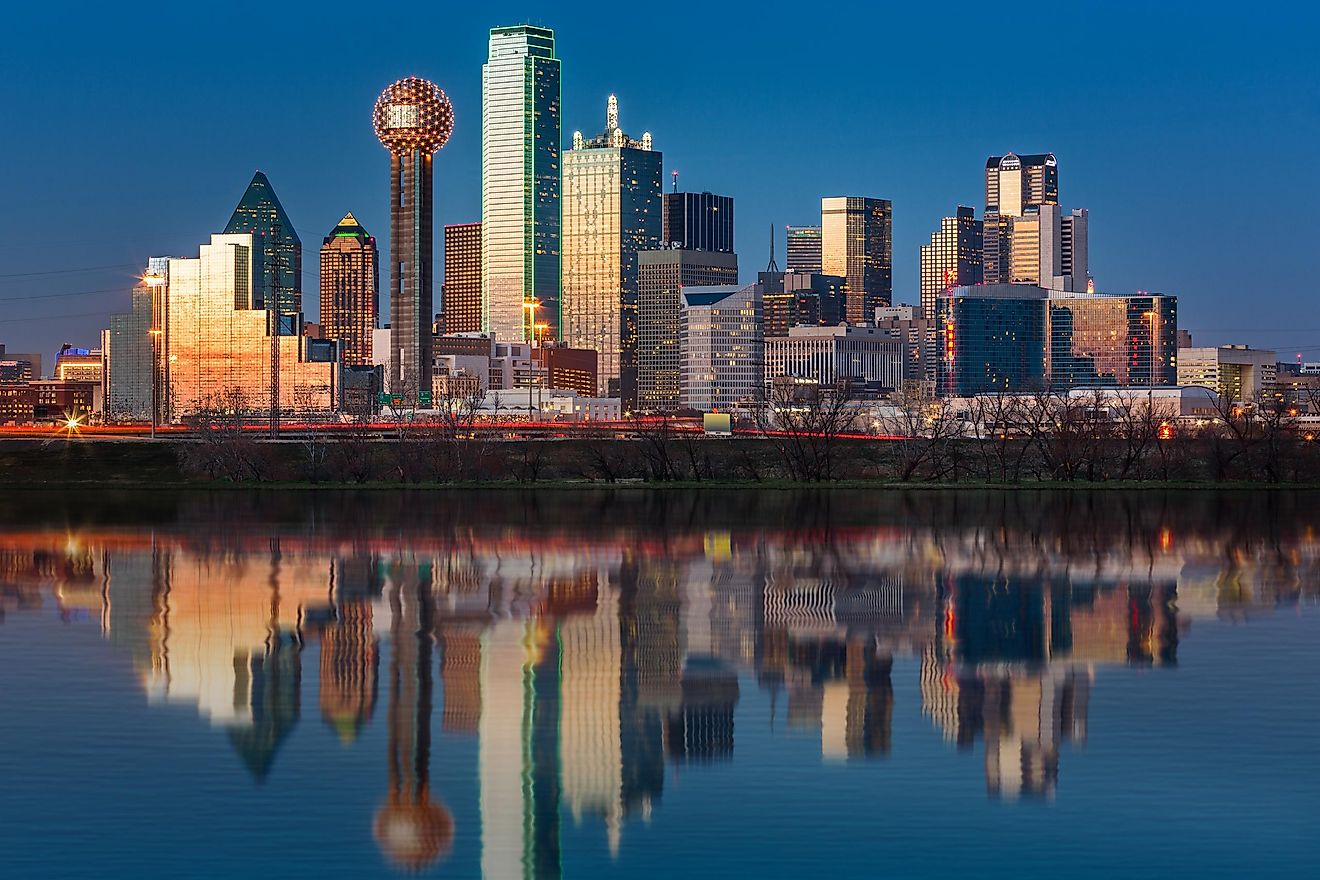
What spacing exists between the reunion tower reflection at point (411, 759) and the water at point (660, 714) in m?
0.07

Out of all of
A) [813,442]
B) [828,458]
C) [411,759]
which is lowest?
[411,759]

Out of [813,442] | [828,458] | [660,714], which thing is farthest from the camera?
[813,442]

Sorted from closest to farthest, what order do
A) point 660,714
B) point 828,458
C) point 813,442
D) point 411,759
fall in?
point 411,759, point 660,714, point 828,458, point 813,442

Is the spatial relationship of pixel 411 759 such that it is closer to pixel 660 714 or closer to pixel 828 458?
pixel 660 714

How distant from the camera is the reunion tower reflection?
16750 mm

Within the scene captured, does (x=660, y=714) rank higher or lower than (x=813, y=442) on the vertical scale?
lower

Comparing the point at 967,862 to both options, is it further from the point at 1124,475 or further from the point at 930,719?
the point at 1124,475

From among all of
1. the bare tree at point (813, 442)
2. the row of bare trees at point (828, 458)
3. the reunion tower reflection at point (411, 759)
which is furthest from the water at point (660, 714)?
the row of bare trees at point (828, 458)

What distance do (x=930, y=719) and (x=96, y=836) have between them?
1042 cm

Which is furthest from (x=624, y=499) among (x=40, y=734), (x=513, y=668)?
(x=40, y=734)

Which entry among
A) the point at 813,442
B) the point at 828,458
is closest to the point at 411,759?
the point at 828,458

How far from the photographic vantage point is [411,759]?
20172 millimetres

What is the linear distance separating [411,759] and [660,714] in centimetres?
383

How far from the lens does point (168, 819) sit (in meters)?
17.4
